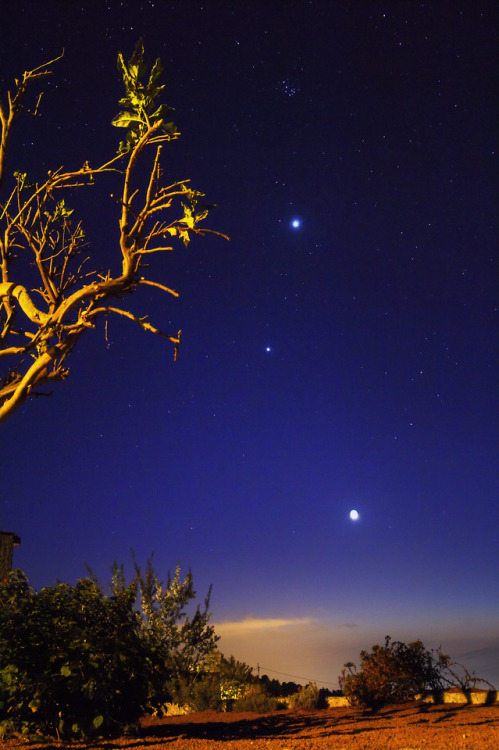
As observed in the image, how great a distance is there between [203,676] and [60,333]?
13.9 m

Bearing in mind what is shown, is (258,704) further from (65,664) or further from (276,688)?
(65,664)

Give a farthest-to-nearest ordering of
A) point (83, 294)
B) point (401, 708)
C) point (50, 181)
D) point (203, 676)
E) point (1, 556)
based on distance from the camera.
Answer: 1. point (203, 676)
2. point (1, 556)
3. point (401, 708)
4. point (50, 181)
5. point (83, 294)

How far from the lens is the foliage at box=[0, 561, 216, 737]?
7785mm

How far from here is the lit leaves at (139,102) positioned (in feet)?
20.2

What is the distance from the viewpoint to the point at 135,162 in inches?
269

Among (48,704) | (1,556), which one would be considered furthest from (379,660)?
(1,556)

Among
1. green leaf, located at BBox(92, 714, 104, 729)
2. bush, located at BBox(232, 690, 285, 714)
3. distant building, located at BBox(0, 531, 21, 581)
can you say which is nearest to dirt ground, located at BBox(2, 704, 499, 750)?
green leaf, located at BBox(92, 714, 104, 729)

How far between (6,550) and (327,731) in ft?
33.1

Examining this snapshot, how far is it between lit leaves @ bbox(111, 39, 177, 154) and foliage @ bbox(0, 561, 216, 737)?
6713 millimetres

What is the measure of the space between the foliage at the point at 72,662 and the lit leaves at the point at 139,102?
6.71 metres

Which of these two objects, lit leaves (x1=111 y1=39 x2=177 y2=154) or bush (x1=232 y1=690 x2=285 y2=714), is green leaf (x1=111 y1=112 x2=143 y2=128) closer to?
lit leaves (x1=111 y1=39 x2=177 y2=154)

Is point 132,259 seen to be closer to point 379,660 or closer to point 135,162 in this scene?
point 135,162

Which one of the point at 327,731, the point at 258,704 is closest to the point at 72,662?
the point at 327,731

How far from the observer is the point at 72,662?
7.72 metres
